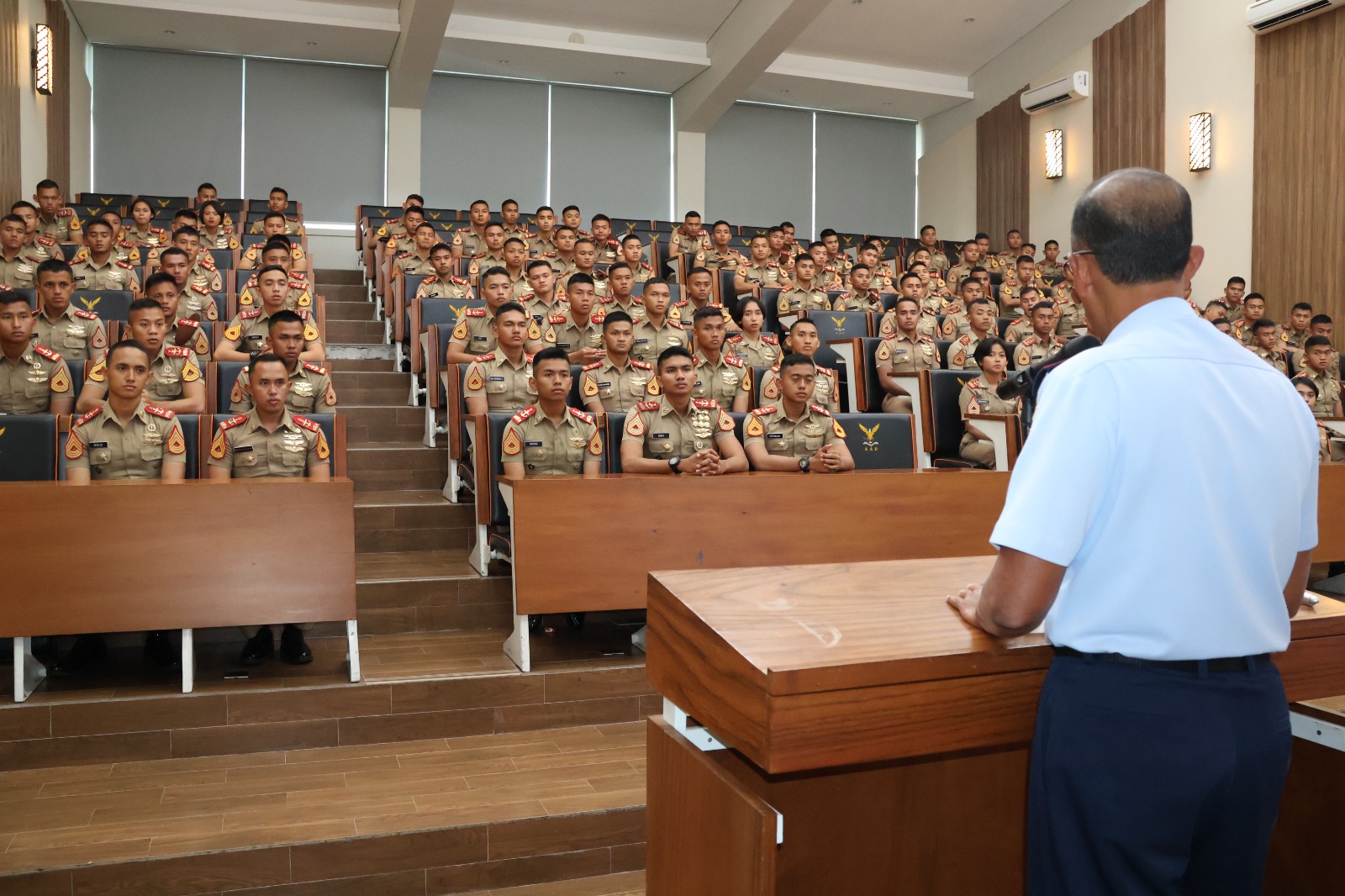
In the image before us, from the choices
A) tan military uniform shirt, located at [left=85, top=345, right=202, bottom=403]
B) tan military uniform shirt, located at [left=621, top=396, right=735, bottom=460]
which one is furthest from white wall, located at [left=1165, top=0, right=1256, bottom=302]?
tan military uniform shirt, located at [left=85, top=345, right=202, bottom=403]

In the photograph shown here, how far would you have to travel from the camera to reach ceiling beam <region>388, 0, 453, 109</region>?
7438 millimetres

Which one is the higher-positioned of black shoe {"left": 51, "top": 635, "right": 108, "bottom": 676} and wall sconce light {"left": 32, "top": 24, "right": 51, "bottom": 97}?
wall sconce light {"left": 32, "top": 24, "right": 51, "bottom": 97}

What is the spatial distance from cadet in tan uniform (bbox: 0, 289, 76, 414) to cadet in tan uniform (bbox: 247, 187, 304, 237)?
3.50m

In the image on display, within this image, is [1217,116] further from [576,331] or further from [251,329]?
[251,329]

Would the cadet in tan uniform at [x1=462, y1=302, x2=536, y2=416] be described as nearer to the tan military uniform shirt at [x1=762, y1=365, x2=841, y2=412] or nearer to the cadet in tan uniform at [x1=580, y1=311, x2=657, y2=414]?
the cadet in tan uniform at [x1=580, y1=311, x2=657, y2=414]

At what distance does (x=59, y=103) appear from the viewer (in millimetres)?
7613

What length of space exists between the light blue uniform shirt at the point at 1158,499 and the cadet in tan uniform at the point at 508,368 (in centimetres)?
332

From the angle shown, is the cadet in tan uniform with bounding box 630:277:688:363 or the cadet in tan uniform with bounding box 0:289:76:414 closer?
the cadet in tan uniform with bounding box 0:289:76:414

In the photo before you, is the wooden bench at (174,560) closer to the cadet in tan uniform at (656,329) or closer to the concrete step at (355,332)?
the cadet in tan uniform at (656,329)

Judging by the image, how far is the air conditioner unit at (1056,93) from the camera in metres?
8.80

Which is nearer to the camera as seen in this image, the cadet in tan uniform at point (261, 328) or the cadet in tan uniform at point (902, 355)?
the cadet in tan uniform at point (261, 328)

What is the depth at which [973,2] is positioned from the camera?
346 inches

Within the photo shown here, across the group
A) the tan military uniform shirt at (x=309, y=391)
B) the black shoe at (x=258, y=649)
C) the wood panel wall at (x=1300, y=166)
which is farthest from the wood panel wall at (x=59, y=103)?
the wood panel wall at (x=1300, y=166)

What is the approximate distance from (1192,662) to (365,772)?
2.06 m
